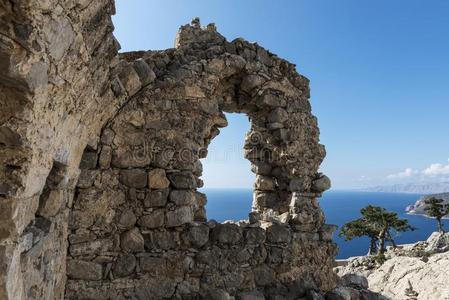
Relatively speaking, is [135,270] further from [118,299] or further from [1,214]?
[1,214]

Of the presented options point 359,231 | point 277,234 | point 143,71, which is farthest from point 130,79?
point 359,231

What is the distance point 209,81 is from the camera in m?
5.13

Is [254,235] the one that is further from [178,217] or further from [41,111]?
[41,111]

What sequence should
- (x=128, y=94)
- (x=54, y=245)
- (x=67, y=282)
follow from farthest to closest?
(x=128, y=94), (x=67, y=282), (x=54, y=245)

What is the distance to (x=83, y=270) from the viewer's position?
403 centimetres

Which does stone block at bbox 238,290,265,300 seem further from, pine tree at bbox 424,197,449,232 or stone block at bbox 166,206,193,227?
pine tree at bbox 424,197,449,232

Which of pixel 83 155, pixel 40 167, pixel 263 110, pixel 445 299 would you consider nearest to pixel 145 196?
pixel 83 155

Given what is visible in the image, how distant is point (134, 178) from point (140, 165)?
0.20 metres

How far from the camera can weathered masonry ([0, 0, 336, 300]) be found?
6.82 ft

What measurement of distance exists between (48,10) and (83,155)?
257 centimetres

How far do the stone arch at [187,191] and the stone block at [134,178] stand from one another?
0.01 m

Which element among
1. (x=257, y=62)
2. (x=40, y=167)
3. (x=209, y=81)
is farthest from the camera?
(x=257, y=62)

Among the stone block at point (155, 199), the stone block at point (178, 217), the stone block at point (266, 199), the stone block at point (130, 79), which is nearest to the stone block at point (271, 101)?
the stone block at point (266, 199)

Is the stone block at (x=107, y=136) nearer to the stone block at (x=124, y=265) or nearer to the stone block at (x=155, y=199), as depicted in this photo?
the stone block at (x=155, y=199)
